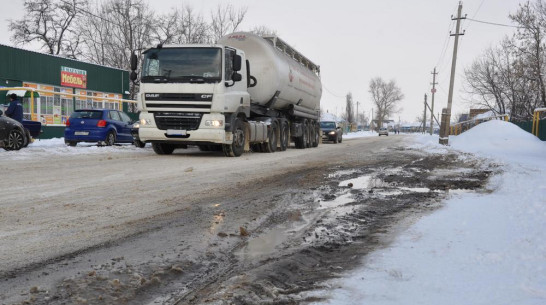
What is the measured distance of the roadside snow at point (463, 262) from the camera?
2311mm

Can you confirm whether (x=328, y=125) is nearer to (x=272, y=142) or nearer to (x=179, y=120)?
(x=272, y=142)

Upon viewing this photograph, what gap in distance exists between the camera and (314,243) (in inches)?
138

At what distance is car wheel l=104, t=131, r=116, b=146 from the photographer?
16.6 meters

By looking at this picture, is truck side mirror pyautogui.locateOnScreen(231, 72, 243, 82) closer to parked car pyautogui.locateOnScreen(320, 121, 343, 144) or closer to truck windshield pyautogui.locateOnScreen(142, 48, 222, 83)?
truck windshield pyautogui.locateOnScreen(142, 48, 222, 83)

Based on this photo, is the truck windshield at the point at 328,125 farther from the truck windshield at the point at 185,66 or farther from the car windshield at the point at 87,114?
the truck windshield at the point at 185,66

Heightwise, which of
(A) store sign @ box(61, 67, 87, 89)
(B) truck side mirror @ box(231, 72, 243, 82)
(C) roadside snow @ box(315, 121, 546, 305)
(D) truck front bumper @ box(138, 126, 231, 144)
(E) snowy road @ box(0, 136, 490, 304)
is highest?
(A) store sign @ box(61, 67, 87, 89)

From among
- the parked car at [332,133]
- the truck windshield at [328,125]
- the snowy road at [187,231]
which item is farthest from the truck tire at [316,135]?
the snowy road at [187,231]

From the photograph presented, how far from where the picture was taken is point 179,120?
12.1 m

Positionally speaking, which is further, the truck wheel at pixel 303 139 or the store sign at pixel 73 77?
the store sign at pixel 73 77

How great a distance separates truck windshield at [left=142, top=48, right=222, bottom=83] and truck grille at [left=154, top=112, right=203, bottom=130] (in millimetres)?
914

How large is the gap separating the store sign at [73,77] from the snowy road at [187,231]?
2409cm

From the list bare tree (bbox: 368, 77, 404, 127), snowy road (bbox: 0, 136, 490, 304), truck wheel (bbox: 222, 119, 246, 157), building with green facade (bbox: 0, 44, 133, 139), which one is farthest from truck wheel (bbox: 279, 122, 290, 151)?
bare tree (bbox: 368, 77, 404, 127)

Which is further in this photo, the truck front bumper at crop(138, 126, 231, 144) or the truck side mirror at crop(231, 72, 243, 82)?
the truck side mirror at crop(231, 72, 243, 82)

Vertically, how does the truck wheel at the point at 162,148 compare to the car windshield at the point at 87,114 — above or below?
below
